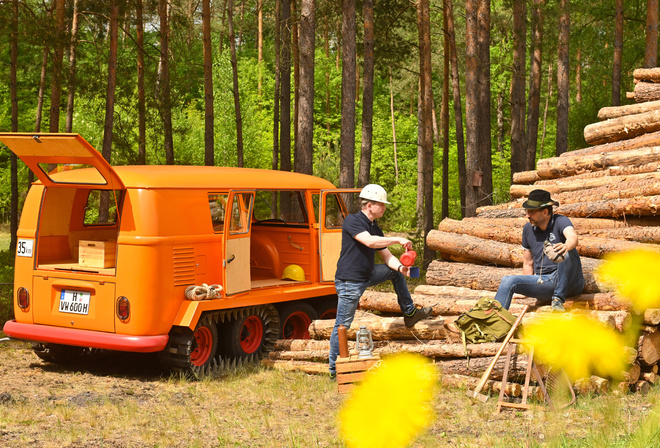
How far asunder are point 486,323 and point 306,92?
971 cm

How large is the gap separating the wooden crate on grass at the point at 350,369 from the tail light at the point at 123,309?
227cm

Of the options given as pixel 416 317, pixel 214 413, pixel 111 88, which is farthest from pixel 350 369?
pixel 111 88

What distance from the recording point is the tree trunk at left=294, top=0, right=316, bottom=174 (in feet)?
52.6

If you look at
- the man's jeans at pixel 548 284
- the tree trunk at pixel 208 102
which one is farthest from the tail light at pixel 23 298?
the tree trunk at pixel 208 102

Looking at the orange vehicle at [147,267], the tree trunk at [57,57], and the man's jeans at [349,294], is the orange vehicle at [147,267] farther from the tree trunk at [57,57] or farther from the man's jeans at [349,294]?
the tree trunk at [57,57]

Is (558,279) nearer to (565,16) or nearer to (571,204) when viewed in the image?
(571,204)

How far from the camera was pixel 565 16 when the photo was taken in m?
25.0

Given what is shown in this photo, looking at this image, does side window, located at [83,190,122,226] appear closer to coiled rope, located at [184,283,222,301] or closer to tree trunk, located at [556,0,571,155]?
coiled rope, located at [184,283,222,301]

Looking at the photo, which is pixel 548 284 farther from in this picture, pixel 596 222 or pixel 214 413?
pixel 214 413

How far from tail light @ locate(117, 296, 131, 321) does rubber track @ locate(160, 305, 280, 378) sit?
0.57 metres

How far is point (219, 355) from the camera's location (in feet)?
29.5

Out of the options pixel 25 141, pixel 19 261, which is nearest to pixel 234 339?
pixel 19 261

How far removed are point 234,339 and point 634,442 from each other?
19.4ft

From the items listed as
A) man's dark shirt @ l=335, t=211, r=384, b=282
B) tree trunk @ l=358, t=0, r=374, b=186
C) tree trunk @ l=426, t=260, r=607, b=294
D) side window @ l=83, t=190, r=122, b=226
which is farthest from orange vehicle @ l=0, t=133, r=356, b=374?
tree trunk @ l=358, t=0, r=374, b=186
